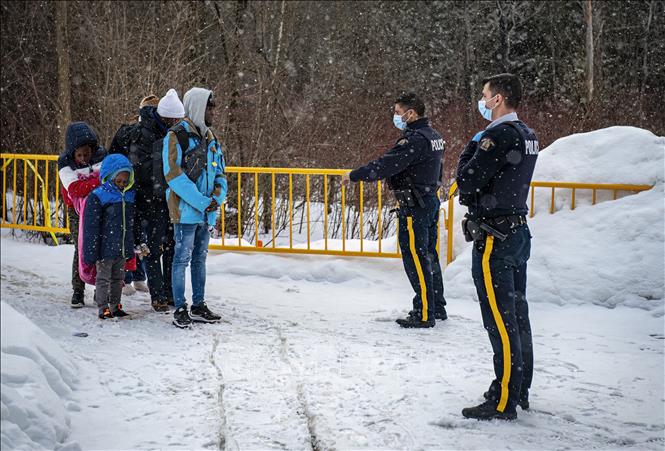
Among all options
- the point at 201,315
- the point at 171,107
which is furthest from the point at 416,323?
the point at 171,107

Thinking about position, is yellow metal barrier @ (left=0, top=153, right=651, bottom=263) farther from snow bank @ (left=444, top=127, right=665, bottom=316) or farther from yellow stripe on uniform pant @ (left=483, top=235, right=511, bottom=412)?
yellow stripe on uniform pant @ (left=483, top=235, right=511, bottom=412)

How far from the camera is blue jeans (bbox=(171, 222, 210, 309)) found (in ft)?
20.7

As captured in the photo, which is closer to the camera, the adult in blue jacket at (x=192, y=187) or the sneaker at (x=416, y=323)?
the adult in blue jacket at (x=192, y=187)

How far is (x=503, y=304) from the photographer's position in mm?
4250

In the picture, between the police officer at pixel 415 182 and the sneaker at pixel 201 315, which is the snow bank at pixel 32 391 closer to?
the sneaker at pixel 201 315

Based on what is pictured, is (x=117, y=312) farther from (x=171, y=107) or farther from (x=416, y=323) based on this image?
(x=416, y=323)

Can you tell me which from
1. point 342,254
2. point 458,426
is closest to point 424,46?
point 342,254

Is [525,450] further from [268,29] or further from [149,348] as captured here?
[268,29]

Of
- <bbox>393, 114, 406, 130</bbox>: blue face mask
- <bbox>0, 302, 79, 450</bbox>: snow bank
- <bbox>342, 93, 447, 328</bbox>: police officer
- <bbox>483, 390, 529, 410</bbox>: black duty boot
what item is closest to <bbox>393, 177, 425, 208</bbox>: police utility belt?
<bbox>342, 93, 447, 328</bbox>: police officer

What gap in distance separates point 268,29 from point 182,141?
11.0m

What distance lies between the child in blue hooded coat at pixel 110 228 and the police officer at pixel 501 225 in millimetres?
3295

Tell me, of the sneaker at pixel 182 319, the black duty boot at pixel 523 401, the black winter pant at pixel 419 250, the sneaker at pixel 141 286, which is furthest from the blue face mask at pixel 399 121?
the sneaker at pixel 141 286

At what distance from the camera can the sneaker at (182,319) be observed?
20.6 ft

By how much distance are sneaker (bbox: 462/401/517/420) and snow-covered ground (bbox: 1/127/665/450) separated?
0.20 feet
